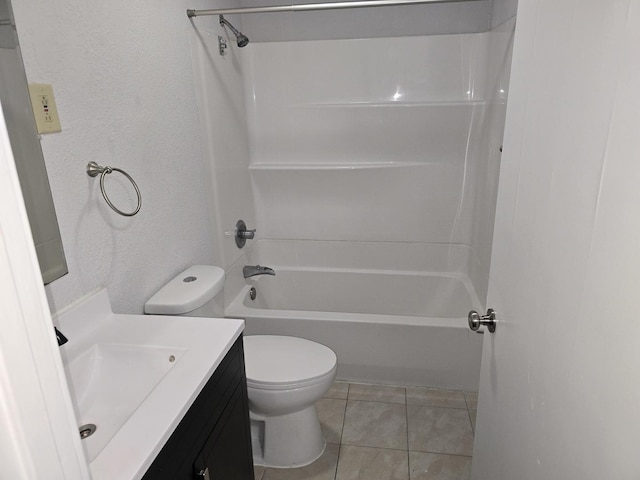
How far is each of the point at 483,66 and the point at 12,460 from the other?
2785 millimetres

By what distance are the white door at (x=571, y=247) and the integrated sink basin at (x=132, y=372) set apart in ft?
2.46

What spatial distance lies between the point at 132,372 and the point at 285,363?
30.5 inches

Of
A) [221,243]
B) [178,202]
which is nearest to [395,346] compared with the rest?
[221,243]

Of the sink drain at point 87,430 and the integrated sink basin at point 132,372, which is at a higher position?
the integrated sink basin at point 132,372

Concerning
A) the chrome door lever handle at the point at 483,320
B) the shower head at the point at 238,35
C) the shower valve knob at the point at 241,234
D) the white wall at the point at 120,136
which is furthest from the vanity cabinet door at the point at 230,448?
the shower head at the point at 238,35

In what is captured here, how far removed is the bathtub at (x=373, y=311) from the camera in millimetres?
2248

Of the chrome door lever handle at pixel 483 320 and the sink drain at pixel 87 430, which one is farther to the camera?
the chrome door lever handle at pixel 483 320

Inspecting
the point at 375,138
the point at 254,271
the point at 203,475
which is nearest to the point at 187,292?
the point at 203,475

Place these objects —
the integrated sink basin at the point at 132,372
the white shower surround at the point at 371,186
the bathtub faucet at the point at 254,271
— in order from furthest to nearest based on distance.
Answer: the bathtub faucet at the point at 254,271 → the white shower surround at the point at 371,186 → the integrated sink basin at the point at 132,372

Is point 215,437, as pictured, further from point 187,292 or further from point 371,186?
point 371,186

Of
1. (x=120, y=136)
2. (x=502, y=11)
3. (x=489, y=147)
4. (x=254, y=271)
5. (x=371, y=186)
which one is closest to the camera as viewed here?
(x=120, y=136)

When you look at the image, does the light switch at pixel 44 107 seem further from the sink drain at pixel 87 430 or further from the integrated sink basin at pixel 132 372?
the sink drain at pixel 87 430

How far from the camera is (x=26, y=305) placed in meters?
0.42

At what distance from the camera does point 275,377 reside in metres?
1.74
